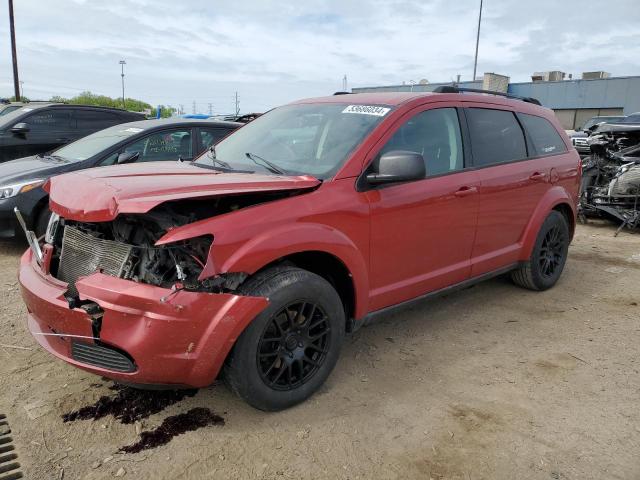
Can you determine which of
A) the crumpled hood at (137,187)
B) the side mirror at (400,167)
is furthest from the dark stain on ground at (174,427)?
the side mirror at (400,167)

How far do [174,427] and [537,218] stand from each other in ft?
11.2

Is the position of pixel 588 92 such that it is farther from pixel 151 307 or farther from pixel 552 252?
pixel 151 307

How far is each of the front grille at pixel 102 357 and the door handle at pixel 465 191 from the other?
2386 mm

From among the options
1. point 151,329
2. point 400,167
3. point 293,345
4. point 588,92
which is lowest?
point 293,345

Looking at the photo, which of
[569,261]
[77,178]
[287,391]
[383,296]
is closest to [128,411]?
[287,391]

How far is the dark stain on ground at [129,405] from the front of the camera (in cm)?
278

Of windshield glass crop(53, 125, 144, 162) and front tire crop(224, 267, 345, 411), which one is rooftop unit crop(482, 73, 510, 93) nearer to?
windshield glass crop(53, 125, 144, 162)

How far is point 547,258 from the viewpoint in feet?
16.0

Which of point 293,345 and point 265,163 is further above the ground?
point 265,163

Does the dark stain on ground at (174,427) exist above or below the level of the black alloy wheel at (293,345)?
below

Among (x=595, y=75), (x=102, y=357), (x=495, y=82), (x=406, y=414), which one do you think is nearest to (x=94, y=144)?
(x=102, y=357)

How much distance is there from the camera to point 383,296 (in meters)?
3.33

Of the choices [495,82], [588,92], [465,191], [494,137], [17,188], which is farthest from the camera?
[495,82]

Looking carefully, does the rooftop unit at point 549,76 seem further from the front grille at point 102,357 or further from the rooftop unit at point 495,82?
the front grille at point 102,357
